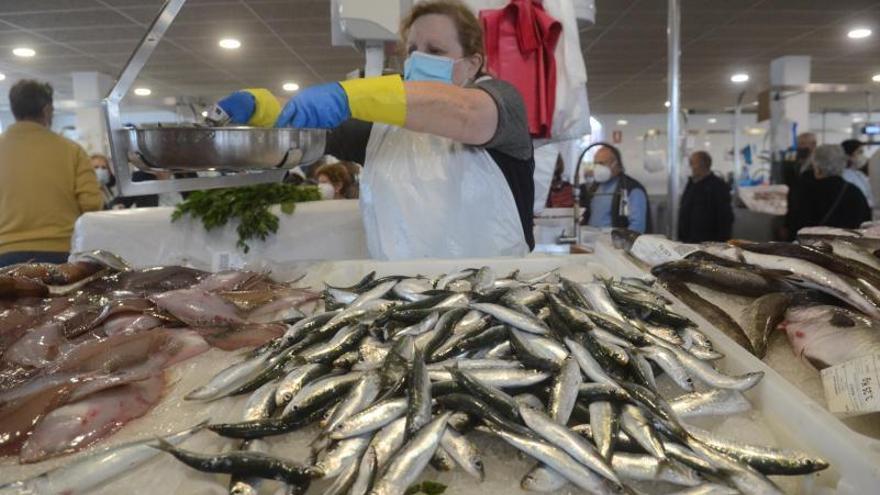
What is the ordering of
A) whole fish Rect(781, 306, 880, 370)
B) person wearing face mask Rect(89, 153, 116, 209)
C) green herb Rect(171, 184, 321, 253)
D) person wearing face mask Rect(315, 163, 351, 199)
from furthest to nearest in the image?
person wearing face mask Rect(89, 153, 116, 209) < person wearing face mask Rect(315, 163, 351, 199) < green herb Rect(171, 184, 321, 253) < whole fish Rect(781, 306, 880, 370)

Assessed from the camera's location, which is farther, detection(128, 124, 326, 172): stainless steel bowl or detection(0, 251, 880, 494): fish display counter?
detection(128, 124, 326, 172): stainless steel bowl

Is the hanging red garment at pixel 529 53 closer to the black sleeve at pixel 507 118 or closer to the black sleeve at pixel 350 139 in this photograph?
the black sleeve at pixel 507 118

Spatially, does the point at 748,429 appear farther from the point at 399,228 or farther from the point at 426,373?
the point at 399,228

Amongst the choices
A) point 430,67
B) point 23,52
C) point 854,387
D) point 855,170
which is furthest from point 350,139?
point 23,52

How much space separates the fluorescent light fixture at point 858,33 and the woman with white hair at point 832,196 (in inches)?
201

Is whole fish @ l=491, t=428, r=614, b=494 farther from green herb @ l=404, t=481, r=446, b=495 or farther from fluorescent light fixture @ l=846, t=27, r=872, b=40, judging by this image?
fluorescent light fixture @ l=846, t=27, r=872, b=40

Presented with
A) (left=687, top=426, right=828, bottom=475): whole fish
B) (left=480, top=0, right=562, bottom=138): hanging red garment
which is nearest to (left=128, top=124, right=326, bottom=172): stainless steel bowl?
Answer: (left=687, top=426, right=828, bottom=475): whole fish

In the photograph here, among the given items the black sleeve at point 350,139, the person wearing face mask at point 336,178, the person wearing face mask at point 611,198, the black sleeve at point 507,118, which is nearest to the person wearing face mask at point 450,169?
the black sleeve at point 507,118

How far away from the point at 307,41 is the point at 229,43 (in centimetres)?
119

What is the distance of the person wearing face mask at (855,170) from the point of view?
6.72m

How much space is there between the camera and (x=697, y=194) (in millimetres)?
7023

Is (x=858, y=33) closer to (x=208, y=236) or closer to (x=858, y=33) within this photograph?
(x=858, y=33)

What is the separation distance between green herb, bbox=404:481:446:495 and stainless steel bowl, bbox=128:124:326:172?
1021 millimetres

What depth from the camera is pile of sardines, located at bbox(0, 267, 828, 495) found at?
92 cm
